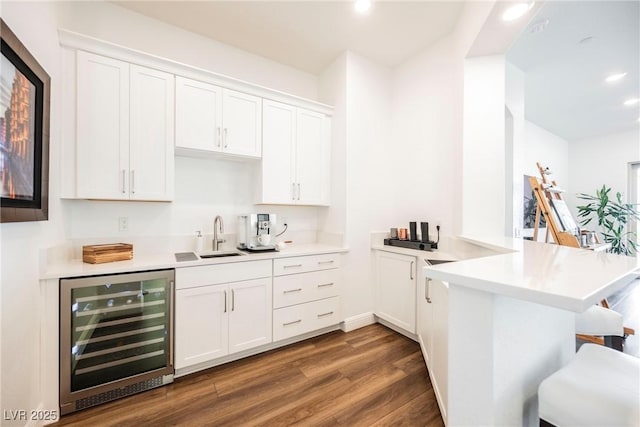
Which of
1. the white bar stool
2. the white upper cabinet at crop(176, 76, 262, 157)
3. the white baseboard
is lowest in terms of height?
the white baseboard

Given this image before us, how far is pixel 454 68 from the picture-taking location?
100.0 inches

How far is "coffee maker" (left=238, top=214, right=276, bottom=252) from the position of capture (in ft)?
8.25

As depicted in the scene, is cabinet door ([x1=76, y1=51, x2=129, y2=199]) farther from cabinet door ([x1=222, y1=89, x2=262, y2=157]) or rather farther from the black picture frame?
cabinet door ([x1=222, y1=89, x2=262, y2=157])

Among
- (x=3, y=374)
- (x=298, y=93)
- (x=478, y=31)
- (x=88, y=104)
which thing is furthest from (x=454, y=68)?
(x=3, y=374)

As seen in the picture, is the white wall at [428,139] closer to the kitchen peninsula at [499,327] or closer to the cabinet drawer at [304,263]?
the cabinet drawer at [304,263]

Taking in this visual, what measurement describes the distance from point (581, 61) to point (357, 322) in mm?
4062

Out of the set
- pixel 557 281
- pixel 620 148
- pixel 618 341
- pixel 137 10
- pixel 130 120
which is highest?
pixel 137 10

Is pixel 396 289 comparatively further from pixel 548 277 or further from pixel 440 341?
pixel 548 277

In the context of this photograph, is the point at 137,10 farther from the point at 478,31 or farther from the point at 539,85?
the point at 539,85

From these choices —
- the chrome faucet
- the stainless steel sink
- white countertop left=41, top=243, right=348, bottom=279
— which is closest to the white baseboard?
white countertop left=41, top=243, right=348, bottom=279

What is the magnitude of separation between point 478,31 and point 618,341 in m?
2.39

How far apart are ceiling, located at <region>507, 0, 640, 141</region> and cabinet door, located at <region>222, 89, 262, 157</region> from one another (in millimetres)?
2491

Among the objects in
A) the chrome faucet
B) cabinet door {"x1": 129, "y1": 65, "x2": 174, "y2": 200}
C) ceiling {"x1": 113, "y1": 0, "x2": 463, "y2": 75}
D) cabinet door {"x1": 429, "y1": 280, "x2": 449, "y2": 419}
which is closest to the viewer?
cabinet door {"x1": 429, "y1": 280, "x2": 449, "y2": 419}

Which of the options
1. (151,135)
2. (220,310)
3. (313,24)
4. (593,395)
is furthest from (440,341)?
(313,24)
